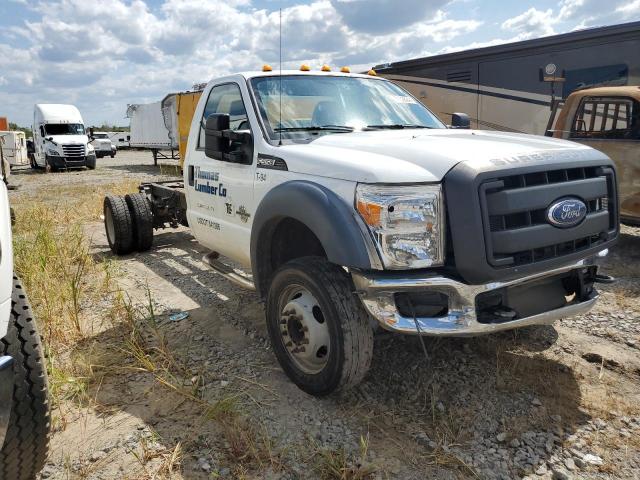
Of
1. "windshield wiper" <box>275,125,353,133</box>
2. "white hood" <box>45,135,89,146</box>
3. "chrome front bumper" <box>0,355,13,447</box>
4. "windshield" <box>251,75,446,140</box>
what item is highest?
"white hood" <box>45,135,89,146</box>

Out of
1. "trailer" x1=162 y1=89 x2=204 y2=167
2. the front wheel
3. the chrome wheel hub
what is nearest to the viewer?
the front wheel

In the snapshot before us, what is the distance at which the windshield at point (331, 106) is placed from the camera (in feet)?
12.1

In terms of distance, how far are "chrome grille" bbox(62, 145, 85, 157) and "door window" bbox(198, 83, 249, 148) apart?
20.8 metres

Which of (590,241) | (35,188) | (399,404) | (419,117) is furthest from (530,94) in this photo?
(35,188)

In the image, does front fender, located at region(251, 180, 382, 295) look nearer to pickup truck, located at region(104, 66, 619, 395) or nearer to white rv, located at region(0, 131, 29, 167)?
pickup truck, located at region(104, 66, 619, 395)

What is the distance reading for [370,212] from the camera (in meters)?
2.60

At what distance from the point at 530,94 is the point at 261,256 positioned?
7.35 metres

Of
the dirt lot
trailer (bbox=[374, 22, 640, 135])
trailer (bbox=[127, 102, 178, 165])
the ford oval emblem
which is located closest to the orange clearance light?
the ford oval emblem

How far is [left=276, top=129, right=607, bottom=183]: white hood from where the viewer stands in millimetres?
2598

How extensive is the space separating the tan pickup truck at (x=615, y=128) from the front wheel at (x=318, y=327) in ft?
14.4

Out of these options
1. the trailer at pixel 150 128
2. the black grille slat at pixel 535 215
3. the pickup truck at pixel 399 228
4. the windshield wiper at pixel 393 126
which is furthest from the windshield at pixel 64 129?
the black grille slat at pixel 535 215

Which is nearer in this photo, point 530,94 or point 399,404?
point 399,404

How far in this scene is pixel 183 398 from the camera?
314 centimetres

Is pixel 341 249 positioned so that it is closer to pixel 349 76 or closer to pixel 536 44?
pixel 349 76
